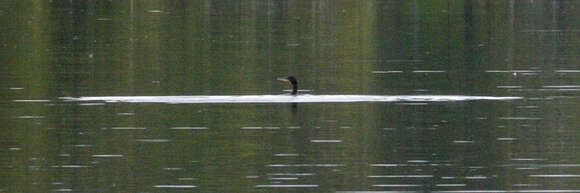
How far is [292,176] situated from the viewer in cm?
2773

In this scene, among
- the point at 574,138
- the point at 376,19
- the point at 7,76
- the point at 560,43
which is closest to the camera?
the point at 574,138

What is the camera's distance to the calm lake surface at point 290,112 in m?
27.9

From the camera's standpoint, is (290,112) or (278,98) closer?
(290,112)

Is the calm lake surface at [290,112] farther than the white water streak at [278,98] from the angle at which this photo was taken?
No

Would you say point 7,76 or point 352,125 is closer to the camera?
point 352,125

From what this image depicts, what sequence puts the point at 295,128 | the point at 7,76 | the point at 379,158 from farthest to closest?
the point at 7,76 < the point at 295,128 < the point at 379,158

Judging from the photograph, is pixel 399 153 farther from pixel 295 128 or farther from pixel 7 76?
pixel 7 76

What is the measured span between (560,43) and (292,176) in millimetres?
39869

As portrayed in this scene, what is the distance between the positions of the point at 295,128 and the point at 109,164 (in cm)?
626

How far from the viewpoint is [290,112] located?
38219mm

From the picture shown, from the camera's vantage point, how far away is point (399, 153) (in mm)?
30625

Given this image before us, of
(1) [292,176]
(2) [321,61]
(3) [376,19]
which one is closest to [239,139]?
(1) [292,176]

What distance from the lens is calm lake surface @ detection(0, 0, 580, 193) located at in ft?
91.4

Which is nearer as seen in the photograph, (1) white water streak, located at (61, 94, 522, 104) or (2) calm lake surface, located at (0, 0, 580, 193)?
(2) calm lake surface, located at (0, 0, 580, 193)
